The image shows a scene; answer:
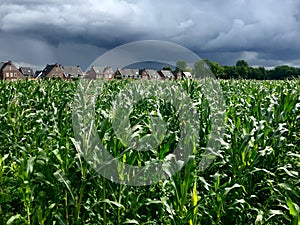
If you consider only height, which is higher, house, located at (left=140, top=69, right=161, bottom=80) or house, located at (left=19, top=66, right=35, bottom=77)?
house, located at (left=19, top=66, right=35, bottom=77)

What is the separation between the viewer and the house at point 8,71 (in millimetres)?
71812

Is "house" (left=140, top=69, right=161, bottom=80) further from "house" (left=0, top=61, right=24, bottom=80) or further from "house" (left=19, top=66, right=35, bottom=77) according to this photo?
"house" (left=19, top=66, right=35, bottom=77)

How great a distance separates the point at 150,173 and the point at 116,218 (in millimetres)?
621

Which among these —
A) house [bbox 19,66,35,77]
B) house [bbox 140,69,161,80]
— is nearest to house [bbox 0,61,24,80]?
house [bbox 19,66,35,77]

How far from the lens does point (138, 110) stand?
673cm

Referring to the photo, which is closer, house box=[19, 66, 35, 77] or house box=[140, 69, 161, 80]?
house box=[140, 69, 161, 80]

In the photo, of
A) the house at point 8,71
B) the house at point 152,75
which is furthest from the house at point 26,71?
the house at point 152,75

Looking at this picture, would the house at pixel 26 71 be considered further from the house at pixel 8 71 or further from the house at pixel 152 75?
the house at pixel 152 75

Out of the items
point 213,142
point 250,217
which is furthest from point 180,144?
point 250,217

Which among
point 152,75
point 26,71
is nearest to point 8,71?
point 26,71

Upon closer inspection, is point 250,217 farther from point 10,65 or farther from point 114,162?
point 10,65

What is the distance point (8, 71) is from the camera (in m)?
73.2

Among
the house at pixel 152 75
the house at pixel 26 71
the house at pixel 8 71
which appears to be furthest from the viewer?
the house at pixel 26 71

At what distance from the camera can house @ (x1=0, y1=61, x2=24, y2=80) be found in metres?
71.8
